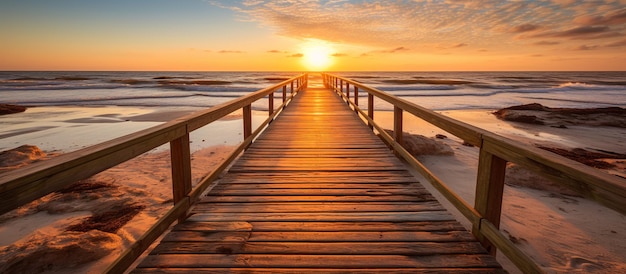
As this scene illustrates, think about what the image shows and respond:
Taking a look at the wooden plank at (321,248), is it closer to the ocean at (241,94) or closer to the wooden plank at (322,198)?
the wooden plank at (322,198)

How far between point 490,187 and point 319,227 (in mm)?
1244

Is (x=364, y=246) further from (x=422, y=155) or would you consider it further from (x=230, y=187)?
(x=422, y=155)

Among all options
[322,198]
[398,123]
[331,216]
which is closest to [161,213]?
[322,198]

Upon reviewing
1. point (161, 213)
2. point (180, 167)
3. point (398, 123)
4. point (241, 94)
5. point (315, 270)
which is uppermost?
point (398, 123)

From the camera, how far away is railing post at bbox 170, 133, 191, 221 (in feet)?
7.46

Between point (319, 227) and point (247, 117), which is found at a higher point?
point (247, 117)

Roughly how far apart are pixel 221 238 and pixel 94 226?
2.67 metres

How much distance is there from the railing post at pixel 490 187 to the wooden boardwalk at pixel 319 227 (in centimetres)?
28

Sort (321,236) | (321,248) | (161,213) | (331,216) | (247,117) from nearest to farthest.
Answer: (321,248) → (321,236) → (331,216) → (161,213) → (247,117)

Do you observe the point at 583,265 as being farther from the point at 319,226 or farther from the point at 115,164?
the point at 115,164

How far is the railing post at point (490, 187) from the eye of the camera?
1.91 m

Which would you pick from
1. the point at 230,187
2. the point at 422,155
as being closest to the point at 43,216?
the point at 230,187

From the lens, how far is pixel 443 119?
101 inches

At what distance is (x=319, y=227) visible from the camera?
242 cm
